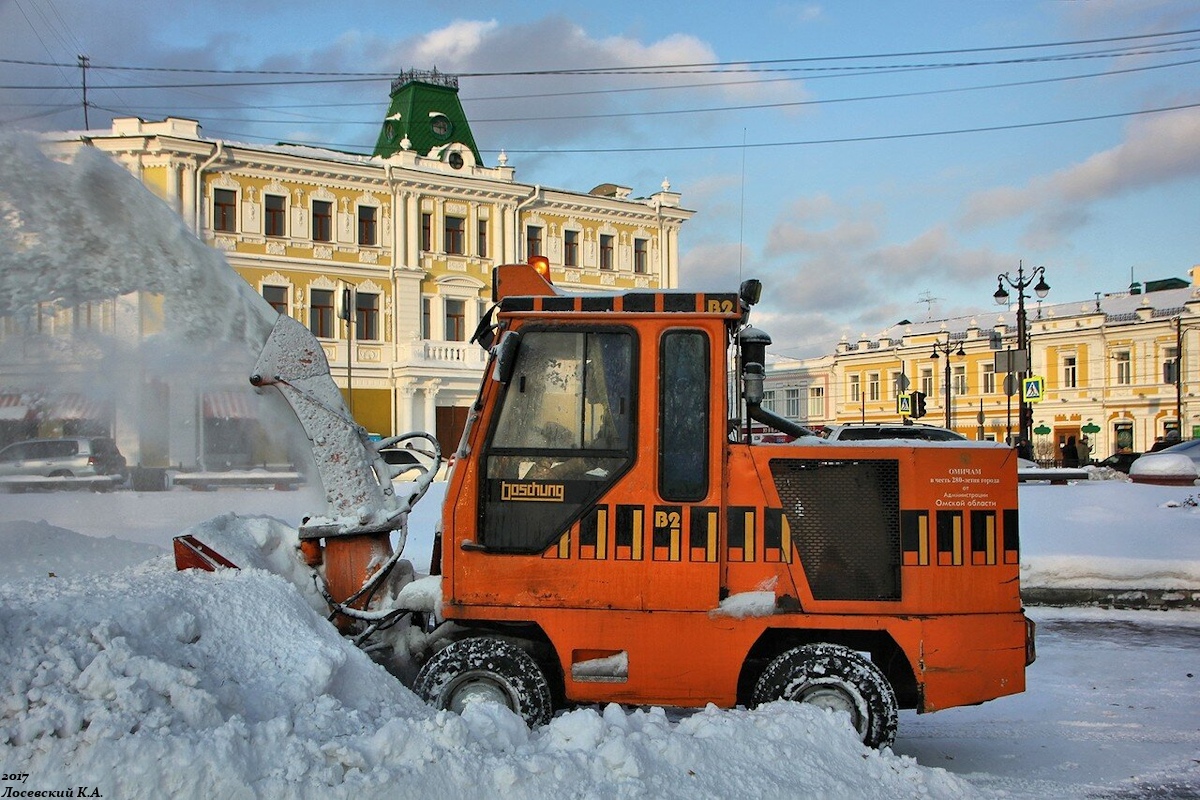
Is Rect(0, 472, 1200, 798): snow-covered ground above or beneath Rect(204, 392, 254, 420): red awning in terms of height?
beneath

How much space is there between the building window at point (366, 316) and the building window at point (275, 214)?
3654mm

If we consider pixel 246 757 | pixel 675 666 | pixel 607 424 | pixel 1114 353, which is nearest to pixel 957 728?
pixel 675 666

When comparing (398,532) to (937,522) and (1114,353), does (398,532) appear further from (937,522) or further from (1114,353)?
(1114,353)

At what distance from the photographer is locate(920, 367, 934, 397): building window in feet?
199

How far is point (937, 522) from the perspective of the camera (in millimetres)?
4391

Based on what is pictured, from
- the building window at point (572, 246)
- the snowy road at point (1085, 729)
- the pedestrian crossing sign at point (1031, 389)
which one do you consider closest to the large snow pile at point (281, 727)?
the snowy road at point (1085, 729)

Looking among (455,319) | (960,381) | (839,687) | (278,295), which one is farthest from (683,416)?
(960,381)

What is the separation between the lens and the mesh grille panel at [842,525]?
Answer: 436 cm

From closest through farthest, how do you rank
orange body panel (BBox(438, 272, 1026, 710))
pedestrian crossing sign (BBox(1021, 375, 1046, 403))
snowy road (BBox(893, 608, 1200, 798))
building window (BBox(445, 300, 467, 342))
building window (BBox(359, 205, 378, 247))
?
orange body panel (BBox(438, 272, 1026, 710))
snowy road (BBox(893, 608, 1200, 798))
pedestrian crossing sign (BBox(1021, 375, 1046, 403))
building window (BBox(359, 205, 378, 247))
building window (BBox(445, 300, 467, 342))

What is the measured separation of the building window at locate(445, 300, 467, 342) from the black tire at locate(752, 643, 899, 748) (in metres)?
35.4

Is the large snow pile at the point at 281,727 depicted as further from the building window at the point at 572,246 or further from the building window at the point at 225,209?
the building window at the point at 572,246

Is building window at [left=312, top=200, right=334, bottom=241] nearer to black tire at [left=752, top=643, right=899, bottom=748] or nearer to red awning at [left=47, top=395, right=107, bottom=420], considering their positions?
red awning at [left=47, top=395, right=107, bottom=420]

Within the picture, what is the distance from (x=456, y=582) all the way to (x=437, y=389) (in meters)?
32.7

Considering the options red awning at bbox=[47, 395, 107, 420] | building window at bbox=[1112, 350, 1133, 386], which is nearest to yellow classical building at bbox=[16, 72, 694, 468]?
red awning at bbox=[47, 395, 107, 420]
